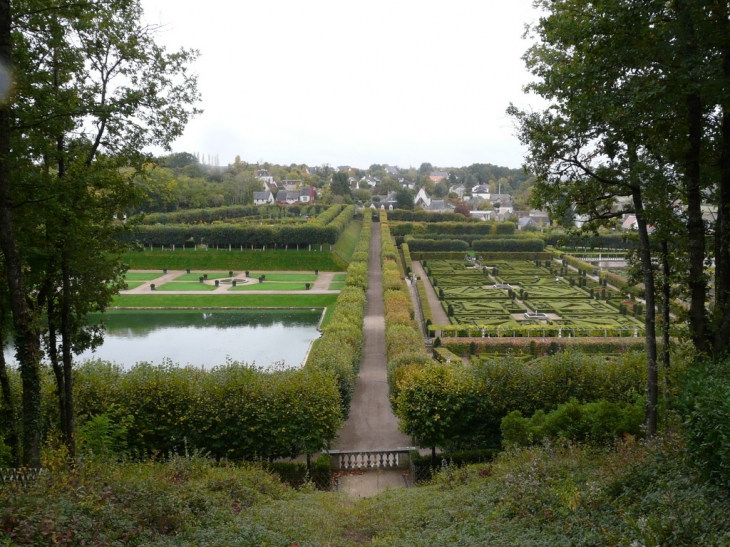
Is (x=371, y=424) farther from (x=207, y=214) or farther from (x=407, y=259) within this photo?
(x=207, y=214)

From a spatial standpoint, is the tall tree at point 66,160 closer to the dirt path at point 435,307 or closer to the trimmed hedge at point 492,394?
the trimmed hedge at point 492,394

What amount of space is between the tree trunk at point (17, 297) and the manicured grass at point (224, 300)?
29.8 m

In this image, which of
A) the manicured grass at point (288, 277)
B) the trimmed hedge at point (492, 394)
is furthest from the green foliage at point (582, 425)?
the manicured grass at point (288, 277)

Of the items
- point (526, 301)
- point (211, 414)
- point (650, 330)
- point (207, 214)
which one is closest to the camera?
point (650, 330)

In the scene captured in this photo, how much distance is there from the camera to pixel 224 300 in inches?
1604

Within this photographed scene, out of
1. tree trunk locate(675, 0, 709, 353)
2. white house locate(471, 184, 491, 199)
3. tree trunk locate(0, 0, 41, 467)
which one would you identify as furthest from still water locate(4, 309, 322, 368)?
white house locate(471, 184, 491, 199)

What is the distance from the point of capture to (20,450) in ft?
35.1

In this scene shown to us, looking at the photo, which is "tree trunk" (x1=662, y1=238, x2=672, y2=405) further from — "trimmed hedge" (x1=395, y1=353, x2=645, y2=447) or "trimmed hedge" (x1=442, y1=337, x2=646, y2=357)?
"trimmed hedge" (x1=442, y1=337, x2=646, y2=357)

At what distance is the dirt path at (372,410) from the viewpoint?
17.6 metres

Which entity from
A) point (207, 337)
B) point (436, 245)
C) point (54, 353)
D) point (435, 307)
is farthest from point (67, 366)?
point (436, 245)

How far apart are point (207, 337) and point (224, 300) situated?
9.33 metres

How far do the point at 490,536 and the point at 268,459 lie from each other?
8.87m

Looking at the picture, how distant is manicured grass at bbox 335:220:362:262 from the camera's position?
57938 mm

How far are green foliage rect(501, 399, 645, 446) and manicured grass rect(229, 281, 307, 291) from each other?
33.6m
